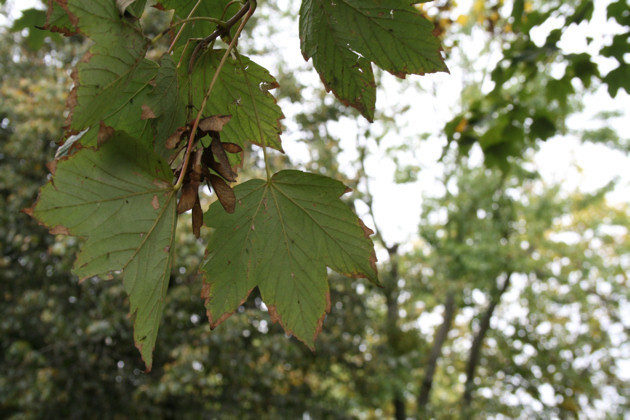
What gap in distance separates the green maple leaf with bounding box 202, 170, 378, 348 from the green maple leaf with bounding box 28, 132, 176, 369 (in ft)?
0.20

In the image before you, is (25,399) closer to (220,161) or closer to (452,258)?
(220,161)

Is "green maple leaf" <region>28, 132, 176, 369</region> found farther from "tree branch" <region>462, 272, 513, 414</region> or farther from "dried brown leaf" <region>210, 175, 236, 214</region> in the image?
"tree branch" <region>462, 272, 513, 414</region>

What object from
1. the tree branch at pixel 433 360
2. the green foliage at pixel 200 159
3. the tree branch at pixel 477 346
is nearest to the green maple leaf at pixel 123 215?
the green foliage at pixel 200 159

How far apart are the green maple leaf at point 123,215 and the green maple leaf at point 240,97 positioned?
0.34ft

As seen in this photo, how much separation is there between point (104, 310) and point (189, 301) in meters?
0.60

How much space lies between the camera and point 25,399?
3.24 m

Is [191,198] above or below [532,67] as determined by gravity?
below

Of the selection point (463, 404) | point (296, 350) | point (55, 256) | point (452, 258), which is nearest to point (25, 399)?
point (55, 256)

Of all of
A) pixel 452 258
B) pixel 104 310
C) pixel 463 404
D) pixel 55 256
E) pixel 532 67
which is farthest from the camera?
pixel 463 404

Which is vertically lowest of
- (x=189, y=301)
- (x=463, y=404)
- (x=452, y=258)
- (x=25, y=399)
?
(x=25, y=399)

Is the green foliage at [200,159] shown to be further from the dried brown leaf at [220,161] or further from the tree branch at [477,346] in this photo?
the tree branch at [477,346]

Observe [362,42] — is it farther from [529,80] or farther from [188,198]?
[529,80]

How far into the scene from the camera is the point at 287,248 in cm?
42

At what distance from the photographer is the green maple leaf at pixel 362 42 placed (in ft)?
1.35
